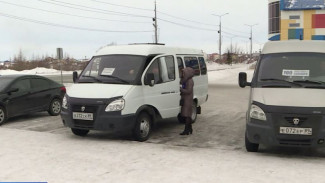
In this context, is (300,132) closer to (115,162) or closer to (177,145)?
(177,145)

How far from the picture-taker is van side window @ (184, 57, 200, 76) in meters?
10.3

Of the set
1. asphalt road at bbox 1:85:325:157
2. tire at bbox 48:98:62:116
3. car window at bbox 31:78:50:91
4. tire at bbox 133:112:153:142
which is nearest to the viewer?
asphalt road at bbox 1:85:325:157

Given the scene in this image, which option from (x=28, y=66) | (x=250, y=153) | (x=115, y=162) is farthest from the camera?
(x=28, y=66)

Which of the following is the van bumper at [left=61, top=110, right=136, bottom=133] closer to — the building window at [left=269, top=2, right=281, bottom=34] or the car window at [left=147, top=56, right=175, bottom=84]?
the car window at [left=147, top=56, right=175, bottom=84]

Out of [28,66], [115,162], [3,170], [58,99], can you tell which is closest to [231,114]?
[58,99]

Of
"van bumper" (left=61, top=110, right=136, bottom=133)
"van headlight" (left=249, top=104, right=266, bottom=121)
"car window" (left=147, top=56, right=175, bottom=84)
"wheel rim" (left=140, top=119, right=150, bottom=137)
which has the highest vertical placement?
"car window" (left=147, top=56, right=175, bottom=84)

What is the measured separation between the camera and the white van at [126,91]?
25.2 ft

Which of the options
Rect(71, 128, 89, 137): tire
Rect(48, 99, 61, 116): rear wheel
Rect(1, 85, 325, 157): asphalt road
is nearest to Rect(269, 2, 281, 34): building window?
Rect(1, 85, 325, 157): asphalt road

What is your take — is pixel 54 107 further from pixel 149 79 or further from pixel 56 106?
pixel 149 79

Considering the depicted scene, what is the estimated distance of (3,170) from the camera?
5.86 m

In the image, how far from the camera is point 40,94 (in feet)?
38.5

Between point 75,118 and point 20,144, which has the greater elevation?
point 75,118

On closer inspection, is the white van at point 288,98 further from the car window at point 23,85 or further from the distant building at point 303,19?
the distant building at point 303,19

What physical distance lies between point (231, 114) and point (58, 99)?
5.83 m
